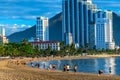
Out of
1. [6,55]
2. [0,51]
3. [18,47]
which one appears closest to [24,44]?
[18,47]

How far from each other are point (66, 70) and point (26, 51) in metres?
88.0

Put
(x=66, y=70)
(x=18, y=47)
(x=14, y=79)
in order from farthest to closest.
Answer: (x=18, y=47)
(x=66, y=70)
(x=14, y=79)

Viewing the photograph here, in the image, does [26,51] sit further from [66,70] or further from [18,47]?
[66,70]

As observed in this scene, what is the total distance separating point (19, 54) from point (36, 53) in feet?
A: 62.8

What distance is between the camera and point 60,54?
166375 mm

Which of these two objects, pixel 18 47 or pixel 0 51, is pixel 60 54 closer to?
pixel 18 47

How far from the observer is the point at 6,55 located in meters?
125

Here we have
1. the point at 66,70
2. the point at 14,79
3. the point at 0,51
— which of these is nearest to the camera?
the point at 14,79

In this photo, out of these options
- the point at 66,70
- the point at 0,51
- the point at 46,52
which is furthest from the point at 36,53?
the point at 66,70

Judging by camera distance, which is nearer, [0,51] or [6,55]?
[0,51]

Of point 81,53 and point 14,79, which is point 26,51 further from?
point 14,79

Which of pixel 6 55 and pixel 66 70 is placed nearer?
pixel 66 70

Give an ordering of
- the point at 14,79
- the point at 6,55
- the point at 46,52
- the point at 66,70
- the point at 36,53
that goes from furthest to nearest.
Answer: the point at 46,52 → the point at 36,53 → the point at 6,55 → the point at 66,70 → the point at 14,79

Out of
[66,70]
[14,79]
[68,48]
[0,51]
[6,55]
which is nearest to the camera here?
[14,79]
